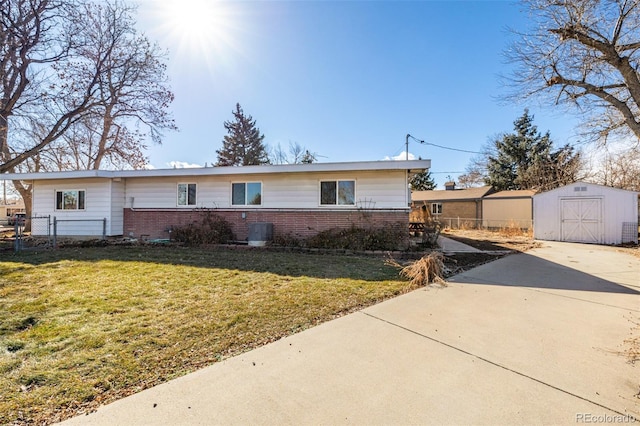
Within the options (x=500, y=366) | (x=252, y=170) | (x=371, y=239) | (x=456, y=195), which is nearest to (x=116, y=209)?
(x=252, y=170)


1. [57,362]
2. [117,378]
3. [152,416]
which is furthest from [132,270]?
[152,416]

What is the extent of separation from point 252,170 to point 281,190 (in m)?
1.28

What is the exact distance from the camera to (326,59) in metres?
11.9

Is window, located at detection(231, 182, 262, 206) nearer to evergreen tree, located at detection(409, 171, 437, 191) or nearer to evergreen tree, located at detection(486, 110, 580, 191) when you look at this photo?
evergreen tree, located at detection(486, 110, 580, 191)

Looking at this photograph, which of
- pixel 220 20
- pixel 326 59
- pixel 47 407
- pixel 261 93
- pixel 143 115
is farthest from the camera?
pixel 143 115

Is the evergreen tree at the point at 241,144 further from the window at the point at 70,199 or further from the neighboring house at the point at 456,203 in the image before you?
the window at the point at 70,199

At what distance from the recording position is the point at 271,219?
35.6ft

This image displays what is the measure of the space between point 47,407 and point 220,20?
1016 cm

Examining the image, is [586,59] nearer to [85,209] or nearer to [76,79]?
[85,209]

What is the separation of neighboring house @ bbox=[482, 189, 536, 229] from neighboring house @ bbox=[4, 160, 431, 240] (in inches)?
640

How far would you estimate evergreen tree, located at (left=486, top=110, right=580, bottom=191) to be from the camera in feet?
81.7

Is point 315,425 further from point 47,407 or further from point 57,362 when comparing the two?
point 57,362

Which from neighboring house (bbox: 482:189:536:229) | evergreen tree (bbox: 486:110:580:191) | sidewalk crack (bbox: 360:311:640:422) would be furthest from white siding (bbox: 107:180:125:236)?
evergreen tree (bbox: 486:110:580:191)

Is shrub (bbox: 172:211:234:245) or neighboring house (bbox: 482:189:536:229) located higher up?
neighboring house (bbox: 482:189:536:229)
